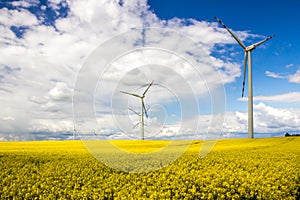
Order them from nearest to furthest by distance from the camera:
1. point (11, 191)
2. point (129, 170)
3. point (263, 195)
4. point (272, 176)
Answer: point (11, 191), point (263, 195), point (272, 176), point (129, 170)

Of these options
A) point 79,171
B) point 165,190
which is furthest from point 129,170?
point 165,190

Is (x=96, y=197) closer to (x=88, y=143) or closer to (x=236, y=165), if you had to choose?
(x=236, y=165)

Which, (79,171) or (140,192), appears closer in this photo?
(140,192)

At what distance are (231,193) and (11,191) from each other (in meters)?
7.85

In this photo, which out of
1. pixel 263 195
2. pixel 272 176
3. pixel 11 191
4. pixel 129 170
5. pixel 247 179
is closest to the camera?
pixel 11 191

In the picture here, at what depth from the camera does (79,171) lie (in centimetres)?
1375

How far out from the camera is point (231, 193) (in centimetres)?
1083

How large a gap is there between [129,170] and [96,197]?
5.50 metres

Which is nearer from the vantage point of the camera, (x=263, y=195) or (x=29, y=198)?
(x=29, y=198)

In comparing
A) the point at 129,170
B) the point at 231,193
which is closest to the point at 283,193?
the point at 231,193

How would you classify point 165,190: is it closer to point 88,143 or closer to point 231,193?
point 231,193

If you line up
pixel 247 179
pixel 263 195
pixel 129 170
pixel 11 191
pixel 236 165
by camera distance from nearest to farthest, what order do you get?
pixel 11 191 < pixel 263 195 < pixel 247 179 < pixel 129 170 < pixel 236 165

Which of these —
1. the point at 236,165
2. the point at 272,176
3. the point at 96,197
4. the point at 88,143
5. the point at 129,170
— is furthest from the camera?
the point at 88,143

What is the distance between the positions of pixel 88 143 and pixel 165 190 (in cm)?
2634
